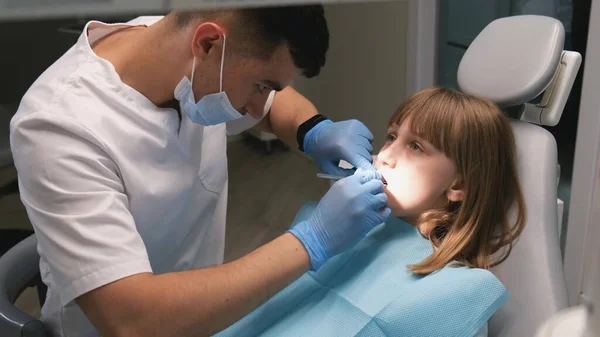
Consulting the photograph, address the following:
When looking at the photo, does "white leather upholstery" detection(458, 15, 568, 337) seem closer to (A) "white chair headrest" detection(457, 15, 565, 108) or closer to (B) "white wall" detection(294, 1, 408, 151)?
(A) "white chair headrest" detection(457, 15, 565, 108)

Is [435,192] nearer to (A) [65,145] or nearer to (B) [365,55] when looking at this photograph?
(A) [65,145]

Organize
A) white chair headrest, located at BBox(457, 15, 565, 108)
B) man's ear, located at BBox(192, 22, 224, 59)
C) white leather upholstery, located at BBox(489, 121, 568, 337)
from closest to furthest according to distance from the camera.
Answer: man's ear, located at BBox(192, 22, 224, 59) → white leather upholstery, located at BBox(489, 121, 568, 337) → white chair headrest, located at BBox(457, 15, 565, 108)

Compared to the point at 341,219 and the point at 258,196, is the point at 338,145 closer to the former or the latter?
the point at 341,219

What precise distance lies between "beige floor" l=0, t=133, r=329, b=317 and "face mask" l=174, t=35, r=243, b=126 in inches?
57.2

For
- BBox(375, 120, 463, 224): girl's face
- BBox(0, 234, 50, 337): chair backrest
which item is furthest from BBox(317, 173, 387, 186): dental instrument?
BBox(0, 234, 50, 337): chair backrest

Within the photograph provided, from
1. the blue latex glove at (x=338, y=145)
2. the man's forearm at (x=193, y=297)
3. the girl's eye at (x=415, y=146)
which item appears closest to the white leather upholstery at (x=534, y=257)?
the girl's eye at (x=415, y=146)

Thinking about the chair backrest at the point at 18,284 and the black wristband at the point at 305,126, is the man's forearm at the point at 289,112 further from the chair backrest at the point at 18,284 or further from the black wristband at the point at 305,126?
the chair backrest at the point at 18,284

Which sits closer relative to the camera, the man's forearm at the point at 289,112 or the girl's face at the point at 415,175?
the girl's face at the point at 415,175

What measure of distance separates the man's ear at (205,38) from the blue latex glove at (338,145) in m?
0.43

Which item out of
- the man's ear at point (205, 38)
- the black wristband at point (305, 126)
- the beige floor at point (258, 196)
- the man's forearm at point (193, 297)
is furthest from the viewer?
the beige floor at point (258, 196)

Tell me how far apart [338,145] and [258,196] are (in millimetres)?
1840

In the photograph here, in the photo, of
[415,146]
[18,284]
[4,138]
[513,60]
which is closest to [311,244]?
[415,146]

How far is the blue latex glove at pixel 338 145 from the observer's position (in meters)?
1.33

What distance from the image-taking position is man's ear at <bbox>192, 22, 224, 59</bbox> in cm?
103
